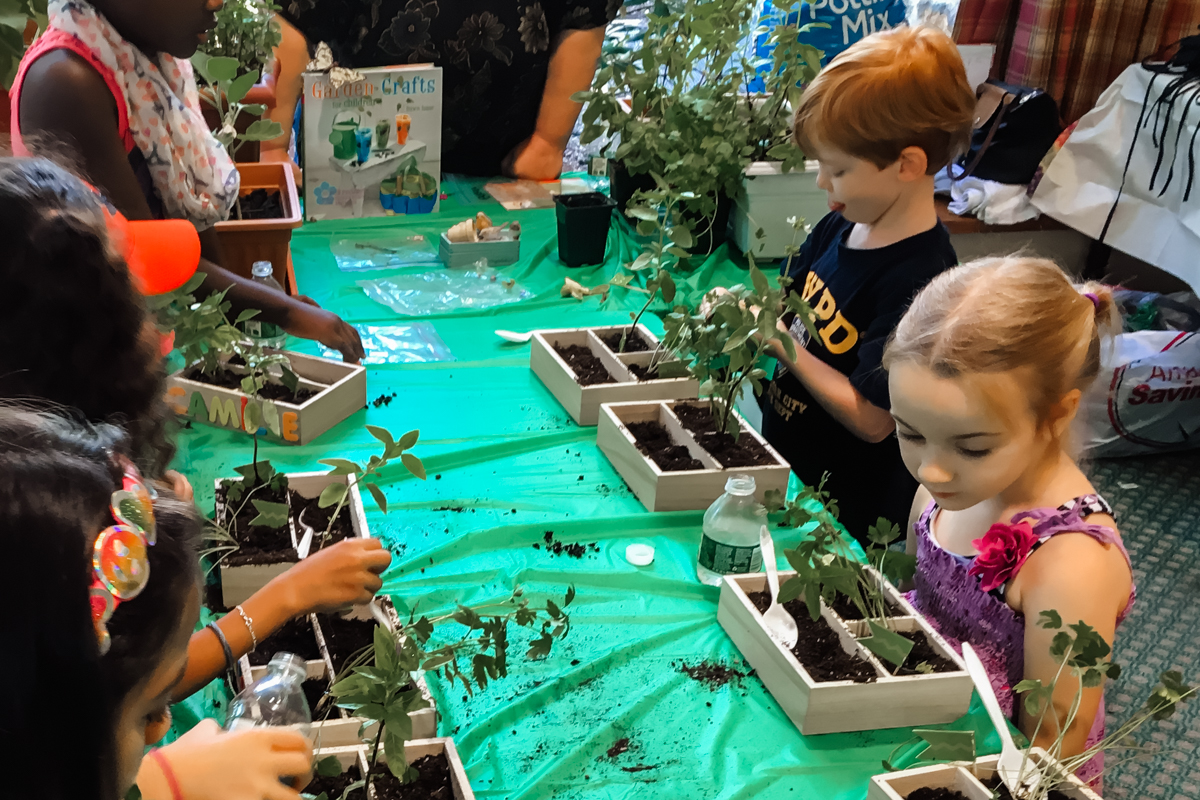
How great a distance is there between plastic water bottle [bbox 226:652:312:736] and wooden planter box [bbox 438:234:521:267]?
1.45 metres

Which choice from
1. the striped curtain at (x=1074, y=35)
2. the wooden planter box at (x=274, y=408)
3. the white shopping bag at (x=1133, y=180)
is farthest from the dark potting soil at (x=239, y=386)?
the striped curtain at (x=1074, y=35)

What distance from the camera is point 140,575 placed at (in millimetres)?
667

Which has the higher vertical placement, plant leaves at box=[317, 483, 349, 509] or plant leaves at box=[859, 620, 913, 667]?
plant leaves at box=[317, 483, 349, 509]

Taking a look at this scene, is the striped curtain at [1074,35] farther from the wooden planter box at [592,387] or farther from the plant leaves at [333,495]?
the plant leaves at [333,495]

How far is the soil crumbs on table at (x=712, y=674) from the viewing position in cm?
133

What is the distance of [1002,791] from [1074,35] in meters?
3.31

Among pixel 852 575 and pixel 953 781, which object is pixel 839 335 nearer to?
pixel 852 575

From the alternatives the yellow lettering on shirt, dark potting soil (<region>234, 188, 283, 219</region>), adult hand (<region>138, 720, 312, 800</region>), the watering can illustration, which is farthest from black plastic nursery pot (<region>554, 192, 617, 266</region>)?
adult hand (<region>138, 720, 312, 800</region>)

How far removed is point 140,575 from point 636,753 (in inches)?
28.4

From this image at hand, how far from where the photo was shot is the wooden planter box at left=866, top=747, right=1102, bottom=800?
3.64ft

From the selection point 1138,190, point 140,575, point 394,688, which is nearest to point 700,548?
point 394,688

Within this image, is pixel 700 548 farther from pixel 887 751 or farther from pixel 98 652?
pixel 98 652

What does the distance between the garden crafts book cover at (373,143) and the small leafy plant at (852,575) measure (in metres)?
1.58

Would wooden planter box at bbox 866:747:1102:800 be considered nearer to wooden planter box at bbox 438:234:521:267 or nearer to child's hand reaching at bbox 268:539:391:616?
child's hand reaching at bbox 268:539:391:616
